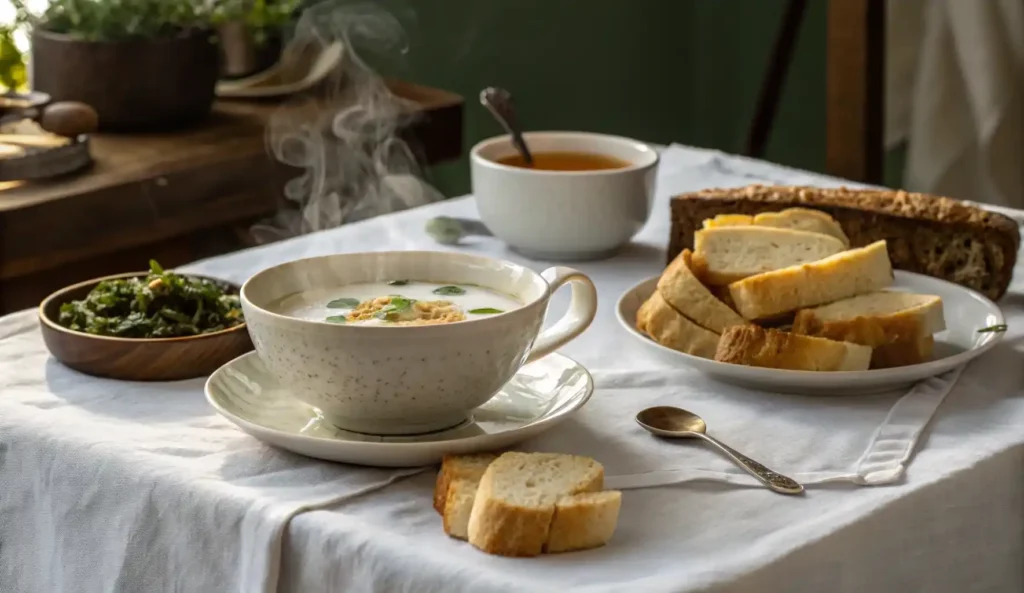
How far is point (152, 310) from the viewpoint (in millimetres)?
1149

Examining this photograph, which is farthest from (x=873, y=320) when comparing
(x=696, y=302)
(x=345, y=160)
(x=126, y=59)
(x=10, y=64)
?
(x=10, y=64)

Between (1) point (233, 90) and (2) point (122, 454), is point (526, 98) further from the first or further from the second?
(2) point (122, 454)

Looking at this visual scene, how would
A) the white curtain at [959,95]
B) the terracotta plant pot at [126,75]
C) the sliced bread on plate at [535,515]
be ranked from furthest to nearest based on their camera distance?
the white curtain at [959,95] < the terracotta plant pot at [126,75] < the sliced bread on plate at [535,515]

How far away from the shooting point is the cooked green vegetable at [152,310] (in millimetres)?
1126

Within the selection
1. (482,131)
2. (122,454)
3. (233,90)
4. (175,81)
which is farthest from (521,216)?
(482,131)

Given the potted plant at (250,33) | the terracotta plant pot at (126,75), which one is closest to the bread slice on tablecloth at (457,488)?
the terracotta plant pot at (126,75)

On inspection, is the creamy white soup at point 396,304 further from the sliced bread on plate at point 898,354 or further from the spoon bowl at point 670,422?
the sliced bread on plate at point 898,354

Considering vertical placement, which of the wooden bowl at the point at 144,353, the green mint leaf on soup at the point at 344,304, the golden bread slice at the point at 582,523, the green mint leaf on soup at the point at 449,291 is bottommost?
the wooden bowl at the point at 144,353

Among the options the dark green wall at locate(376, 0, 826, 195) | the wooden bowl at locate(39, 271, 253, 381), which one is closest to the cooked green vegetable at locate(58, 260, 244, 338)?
the wooden bowl at locate(39, 271, 253, 381)

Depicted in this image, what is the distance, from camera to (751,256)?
47.8 inches

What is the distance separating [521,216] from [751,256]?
0.32 m

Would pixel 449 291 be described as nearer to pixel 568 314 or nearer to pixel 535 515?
pixel 568 314

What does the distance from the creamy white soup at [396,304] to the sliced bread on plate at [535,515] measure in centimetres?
14

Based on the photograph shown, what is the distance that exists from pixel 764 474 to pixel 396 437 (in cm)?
26
